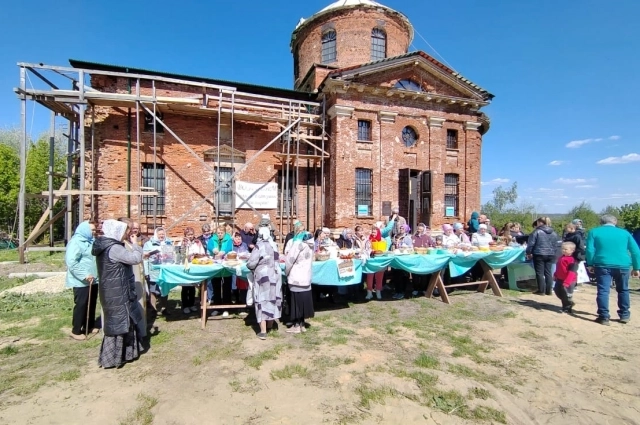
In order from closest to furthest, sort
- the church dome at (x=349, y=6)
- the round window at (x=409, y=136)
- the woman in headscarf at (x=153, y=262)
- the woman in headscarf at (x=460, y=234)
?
the woman in headscarf at (x=153, y=262), the woman in headscarf at (x=460, y=234), the round window at (x=409, y=136), the church dome at (x=349, y=6)

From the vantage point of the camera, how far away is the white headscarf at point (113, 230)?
4121mm

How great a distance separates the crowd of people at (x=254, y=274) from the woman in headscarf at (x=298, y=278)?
17mm

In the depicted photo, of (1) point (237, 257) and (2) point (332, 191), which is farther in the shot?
(2) point (332, 191)

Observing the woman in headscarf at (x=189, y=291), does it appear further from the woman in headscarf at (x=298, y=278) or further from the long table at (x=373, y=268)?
the woman in headscarf at (x=298, y=278)

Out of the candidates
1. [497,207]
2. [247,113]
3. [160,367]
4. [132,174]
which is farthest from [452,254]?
[497,207]

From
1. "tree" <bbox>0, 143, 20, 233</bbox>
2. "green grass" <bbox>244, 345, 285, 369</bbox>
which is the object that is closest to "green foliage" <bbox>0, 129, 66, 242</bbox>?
"tree" <bbox>0, 143, 20, 233</bbox>

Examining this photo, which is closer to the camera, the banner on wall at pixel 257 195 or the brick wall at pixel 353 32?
the banner on wall at pixel 257 195

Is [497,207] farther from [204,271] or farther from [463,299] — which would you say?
[204,271]

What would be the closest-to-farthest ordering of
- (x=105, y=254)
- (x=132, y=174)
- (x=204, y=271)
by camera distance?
(x=105, y=254) → (x=204, y=271) → (x=132, y=174)

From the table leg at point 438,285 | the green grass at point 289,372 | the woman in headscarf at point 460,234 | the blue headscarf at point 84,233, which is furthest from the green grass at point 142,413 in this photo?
A: the woman in headscarf at point 460,234

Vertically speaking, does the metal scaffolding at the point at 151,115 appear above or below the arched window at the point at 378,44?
below

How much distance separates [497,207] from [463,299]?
42.4 metres

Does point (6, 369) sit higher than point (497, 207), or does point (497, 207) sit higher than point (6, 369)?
point (497, 207)

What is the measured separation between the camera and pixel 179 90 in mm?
14008
